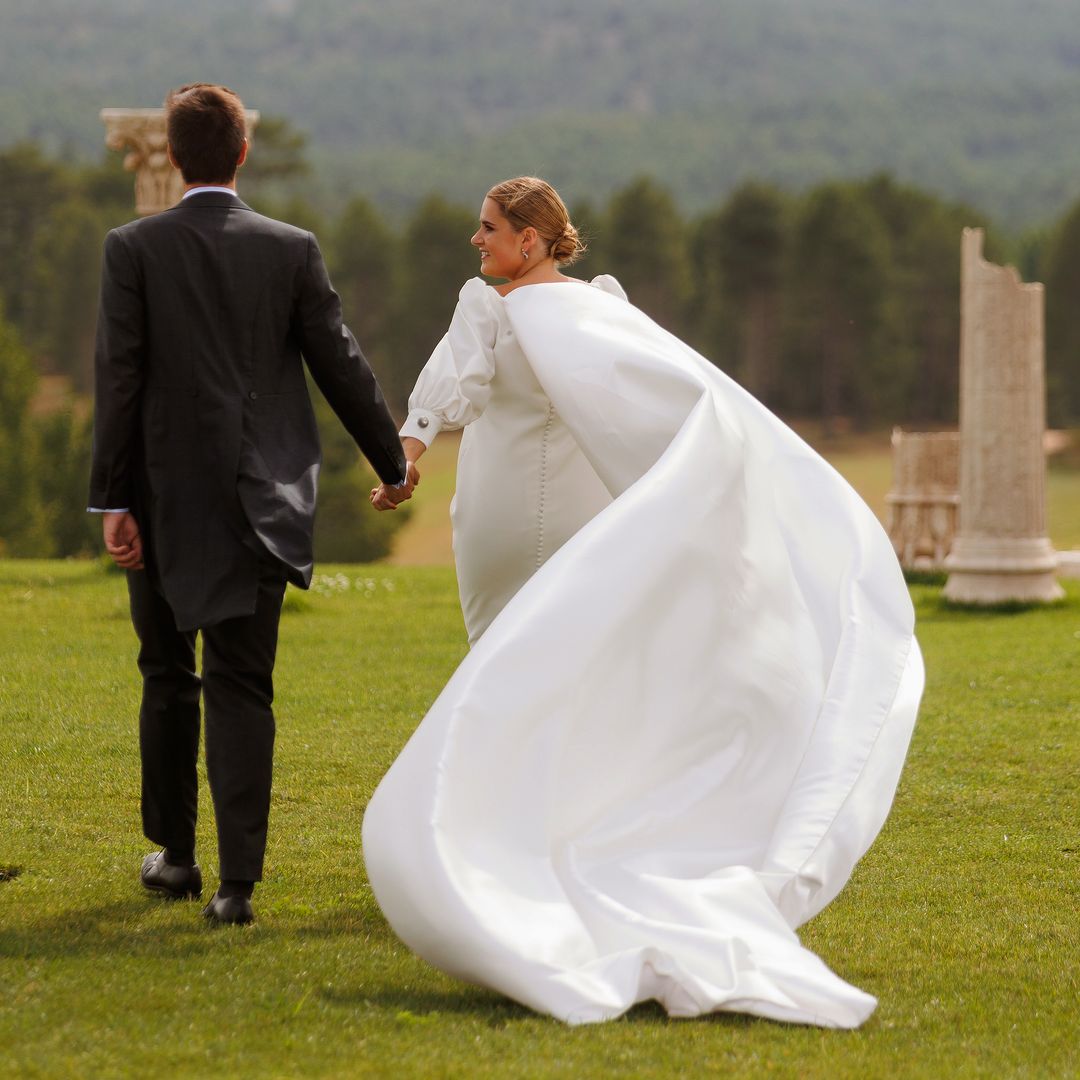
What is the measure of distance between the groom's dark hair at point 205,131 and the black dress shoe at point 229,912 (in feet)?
5.98

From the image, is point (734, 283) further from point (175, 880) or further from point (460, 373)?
point (175, 880)

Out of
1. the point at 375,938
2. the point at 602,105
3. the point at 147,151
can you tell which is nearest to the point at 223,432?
the point at 375,938

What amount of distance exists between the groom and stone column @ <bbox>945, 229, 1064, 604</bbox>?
366 inches

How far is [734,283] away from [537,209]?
57072 millimetres

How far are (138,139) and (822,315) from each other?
47703 mm

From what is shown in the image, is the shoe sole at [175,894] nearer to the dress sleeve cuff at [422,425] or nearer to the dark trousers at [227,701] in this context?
the dark trousers at [227,701]

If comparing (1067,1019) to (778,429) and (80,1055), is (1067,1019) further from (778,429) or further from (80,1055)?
(80,1055)

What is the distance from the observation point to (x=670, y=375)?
4.40 m

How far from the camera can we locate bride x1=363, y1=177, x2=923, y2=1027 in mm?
3498

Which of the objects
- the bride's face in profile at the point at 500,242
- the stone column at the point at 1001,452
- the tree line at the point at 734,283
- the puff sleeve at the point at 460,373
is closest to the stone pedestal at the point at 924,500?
the stone column at the point at 1001,452

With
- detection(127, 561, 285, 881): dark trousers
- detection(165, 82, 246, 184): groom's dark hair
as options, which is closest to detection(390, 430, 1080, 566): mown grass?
detection(127, 561, 285, 881): dark trousers

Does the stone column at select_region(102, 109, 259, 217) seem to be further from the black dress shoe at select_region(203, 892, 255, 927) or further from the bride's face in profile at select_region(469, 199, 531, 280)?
the black dress shoe at select_region(203, 892, 255, 927)

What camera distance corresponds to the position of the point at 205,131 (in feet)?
13.5

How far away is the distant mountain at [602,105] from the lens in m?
126
